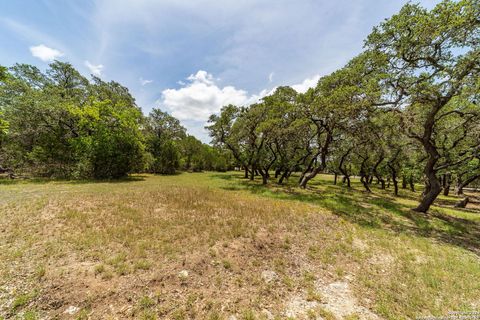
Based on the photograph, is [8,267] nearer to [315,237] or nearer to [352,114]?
[315,237]

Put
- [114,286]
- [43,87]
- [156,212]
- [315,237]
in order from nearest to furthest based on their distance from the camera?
[114,286] < [315,237] < [156,212] < [43,87]

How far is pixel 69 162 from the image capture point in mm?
17047

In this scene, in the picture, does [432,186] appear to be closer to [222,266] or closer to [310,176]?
[310,176]

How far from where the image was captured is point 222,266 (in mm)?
4082

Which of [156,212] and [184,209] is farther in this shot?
[184,209]

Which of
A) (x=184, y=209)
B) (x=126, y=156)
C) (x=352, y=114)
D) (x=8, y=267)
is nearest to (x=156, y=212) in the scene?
(x=184, y=209)

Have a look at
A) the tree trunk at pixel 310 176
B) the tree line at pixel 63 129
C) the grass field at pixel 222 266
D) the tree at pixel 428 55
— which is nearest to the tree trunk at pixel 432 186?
the tree at pixel 428 55

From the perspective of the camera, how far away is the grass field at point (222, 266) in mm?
2924

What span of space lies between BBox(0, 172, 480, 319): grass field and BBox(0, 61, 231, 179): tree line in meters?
11.5

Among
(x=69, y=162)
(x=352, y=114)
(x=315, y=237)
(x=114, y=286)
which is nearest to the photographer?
(x=114, y=286)

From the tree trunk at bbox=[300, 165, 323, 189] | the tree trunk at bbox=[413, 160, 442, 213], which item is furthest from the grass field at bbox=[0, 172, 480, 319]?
the tree trunk at bbox=[300, 165, 323, 189]

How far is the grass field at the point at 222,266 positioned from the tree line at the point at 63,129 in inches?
455

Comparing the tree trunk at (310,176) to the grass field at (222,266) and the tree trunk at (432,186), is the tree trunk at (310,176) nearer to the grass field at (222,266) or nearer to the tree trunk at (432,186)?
the tree trunk at (432,186)

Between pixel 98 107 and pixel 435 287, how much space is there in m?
25.2
